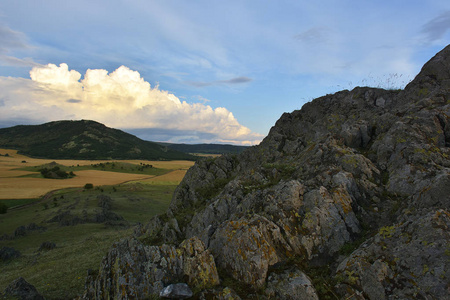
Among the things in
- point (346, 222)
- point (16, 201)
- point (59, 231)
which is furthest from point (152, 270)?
point (16, 201)

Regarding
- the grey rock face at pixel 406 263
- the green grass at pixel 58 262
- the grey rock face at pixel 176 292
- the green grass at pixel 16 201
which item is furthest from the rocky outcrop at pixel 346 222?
the green grass at pixel 16 201

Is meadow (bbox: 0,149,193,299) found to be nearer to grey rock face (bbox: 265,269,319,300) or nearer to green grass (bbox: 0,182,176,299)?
green grass (bbox: 0,182,176,299)

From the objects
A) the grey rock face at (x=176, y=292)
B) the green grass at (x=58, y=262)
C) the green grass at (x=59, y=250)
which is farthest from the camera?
the green grass at (x=59, y=250)

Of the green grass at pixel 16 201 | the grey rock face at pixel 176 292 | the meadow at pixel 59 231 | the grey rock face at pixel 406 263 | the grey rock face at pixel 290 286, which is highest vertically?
the grey rock face at pixel 406 263

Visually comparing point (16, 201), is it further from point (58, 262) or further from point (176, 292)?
point (176, 292)

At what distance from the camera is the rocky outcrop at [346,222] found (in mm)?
8477

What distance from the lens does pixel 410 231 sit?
9.00 meters

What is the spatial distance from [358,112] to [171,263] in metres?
24.7

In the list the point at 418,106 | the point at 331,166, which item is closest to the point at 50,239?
the point at 331,166

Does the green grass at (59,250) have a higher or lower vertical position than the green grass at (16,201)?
A: higher

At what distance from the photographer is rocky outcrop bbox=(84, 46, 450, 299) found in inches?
334

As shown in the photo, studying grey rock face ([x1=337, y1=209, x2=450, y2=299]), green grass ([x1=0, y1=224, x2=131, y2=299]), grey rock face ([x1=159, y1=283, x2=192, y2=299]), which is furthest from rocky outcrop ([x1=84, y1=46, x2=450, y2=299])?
green grass ([x1=0, y1=224, x2=131, y2=299])

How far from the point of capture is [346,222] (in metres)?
11.8

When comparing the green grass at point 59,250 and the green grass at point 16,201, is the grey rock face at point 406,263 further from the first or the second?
the green grass at point 16,201
